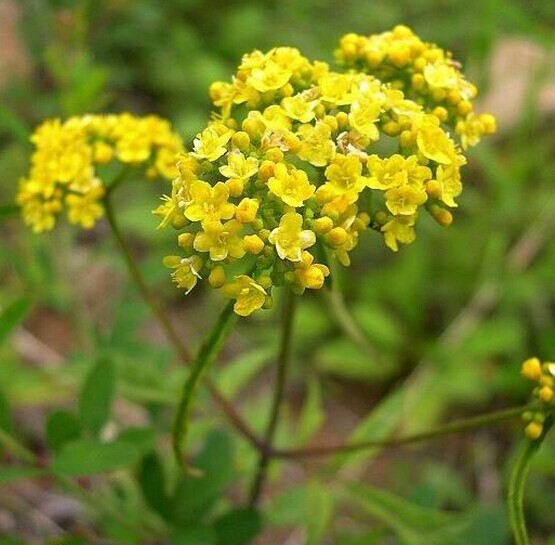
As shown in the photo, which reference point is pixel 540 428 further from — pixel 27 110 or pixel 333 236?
pixel 27 110

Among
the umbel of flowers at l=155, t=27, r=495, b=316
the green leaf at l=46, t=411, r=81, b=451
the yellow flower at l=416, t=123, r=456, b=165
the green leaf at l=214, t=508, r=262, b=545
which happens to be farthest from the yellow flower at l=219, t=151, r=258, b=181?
the green leaf at l=214, t=508, r=262, b=545

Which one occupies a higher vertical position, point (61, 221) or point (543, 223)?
point (543, 223)

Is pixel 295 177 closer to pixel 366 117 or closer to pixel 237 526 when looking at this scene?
pixel 366 117

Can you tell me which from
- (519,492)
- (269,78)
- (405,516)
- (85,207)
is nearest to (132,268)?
(85,207)

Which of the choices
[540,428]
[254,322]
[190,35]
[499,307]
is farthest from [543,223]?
[540,428]

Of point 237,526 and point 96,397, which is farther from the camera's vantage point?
point 237,526

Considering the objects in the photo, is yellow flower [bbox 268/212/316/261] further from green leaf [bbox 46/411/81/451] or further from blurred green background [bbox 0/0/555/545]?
blurred green background [bbox 0/0/555/545]
